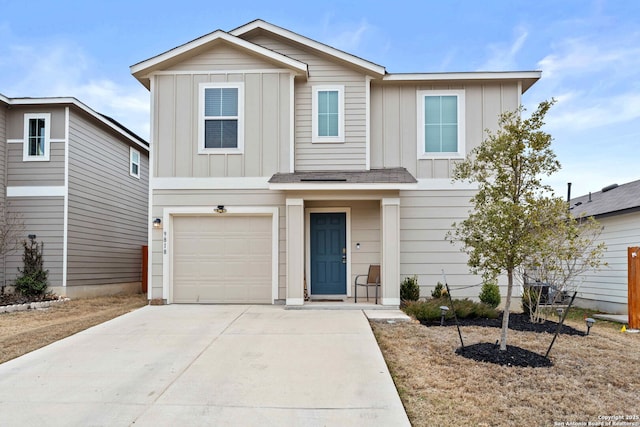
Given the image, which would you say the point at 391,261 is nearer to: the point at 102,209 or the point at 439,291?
the point at 439,291

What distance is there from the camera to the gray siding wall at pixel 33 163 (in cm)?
1259

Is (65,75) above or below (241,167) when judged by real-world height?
above

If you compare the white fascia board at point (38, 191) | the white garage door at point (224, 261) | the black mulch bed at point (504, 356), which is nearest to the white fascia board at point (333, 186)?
the white garage door at point (224, 261)

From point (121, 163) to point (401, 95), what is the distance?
9.73 metres

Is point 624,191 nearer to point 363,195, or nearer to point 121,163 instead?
point 363,195

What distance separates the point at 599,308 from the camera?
12133mm

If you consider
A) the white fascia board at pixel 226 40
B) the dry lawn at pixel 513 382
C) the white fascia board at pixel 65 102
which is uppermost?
the white fascia board at pixel 226 40

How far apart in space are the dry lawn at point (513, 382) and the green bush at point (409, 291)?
264 cm

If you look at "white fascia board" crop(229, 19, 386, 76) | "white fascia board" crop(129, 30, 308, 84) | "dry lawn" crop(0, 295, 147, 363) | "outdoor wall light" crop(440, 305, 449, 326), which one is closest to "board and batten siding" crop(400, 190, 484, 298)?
"outdoor wall light" crop(440, 305, 449, 326)

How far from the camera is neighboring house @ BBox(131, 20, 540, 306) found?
10.0 meters

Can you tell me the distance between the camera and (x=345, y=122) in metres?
10.5

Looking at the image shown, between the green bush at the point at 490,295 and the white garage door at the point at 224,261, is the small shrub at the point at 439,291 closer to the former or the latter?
the green bush at the point at 490,295

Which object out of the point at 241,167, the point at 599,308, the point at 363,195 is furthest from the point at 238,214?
the point at 599,308

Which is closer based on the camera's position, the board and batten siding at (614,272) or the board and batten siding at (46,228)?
the board and batten siding at (614,272)
